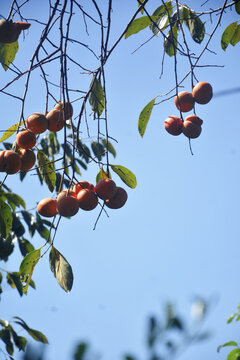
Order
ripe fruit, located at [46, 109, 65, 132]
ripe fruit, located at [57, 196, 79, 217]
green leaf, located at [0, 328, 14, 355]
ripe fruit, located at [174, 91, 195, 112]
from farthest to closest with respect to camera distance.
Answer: green leaf, located at [0, 328, 14, 355], ripe fruit, located at [174, 91, 195, 112], ripe fruit, located at [46, 109, 65, 132], ripe fruit, located at [57, 196, 79, 217]

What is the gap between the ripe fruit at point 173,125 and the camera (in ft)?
5.13

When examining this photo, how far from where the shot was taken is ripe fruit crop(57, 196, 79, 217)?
4.04 feet

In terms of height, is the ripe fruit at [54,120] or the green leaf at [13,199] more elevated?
the green leaf at [13,199]

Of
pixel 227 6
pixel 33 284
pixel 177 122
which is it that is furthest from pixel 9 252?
pixel 227 6

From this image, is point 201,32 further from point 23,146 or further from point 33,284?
point 33,284

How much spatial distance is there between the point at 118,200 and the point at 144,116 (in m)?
0.42

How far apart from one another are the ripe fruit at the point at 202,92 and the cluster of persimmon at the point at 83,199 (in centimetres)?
48

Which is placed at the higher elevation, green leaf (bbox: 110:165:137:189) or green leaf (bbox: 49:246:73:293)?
green leaf (bbox: 110:165:137:189)

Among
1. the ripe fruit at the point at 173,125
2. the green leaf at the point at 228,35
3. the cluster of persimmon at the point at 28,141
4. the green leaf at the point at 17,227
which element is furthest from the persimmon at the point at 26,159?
the green leaf at the point at 228,35

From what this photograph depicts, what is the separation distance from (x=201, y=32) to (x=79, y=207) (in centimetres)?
90

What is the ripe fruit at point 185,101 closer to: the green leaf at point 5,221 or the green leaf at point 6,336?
the green leaf at point 5,221

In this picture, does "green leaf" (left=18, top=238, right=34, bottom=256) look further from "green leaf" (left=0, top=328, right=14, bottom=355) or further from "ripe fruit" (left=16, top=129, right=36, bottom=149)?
"ripe fruit" (left=16, top=129, right=36, bottom=149)

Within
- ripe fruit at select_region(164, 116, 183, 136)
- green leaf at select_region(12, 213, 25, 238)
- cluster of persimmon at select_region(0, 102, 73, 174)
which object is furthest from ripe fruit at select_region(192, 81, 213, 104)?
green leaf at select_region(12, 213, 25, 238)

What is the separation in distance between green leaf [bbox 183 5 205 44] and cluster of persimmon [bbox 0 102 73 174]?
0.63 metres
